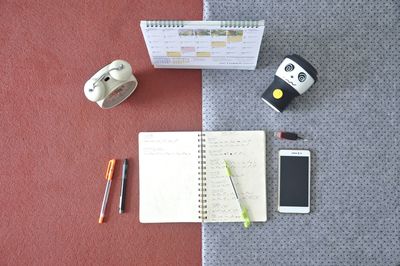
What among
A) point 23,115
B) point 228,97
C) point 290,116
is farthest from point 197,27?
point 23,115

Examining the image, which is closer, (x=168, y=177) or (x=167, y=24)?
(x=167, y=24)

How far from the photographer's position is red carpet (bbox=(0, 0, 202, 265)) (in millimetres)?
915

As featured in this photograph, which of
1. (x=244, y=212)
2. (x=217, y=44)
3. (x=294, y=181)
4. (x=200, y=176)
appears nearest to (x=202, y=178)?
(x=200, y=176)

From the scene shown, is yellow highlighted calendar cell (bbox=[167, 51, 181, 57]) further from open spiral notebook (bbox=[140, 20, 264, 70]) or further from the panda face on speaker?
the panda face on speaker

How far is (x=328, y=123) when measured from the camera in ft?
3.00

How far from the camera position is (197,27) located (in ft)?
2.51

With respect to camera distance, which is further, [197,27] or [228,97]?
[228,97]

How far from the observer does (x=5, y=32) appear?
97 cm

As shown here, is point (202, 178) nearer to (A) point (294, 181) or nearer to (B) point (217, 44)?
(A) point (294, 181)

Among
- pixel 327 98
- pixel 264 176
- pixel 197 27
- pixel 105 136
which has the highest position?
pixel 197 27

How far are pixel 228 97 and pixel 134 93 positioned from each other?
25 cm

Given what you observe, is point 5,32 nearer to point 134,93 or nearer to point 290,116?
point 134,93

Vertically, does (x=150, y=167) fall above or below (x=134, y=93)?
below

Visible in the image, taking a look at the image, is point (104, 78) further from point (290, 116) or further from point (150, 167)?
point (290, 116)
